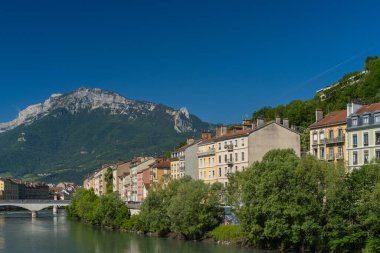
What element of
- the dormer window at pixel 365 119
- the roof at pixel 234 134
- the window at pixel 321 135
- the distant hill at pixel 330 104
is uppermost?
the distant hill at pixel 330 104

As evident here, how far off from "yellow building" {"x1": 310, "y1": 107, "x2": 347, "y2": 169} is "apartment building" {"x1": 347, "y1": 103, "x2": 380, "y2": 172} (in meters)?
1.35

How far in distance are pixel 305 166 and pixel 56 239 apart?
45.7m

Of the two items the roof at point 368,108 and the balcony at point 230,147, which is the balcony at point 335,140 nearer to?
the roof at point 368,108

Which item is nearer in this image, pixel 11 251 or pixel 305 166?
pixel 305 166

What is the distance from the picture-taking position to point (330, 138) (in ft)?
232

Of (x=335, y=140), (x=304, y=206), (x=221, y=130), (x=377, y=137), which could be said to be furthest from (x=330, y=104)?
(x=304, y=206)

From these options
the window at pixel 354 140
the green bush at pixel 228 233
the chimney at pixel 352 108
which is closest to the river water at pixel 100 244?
the green bush at pixel 228 233

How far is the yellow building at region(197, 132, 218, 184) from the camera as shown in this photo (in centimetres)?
9206

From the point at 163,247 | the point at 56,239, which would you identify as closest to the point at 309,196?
the point at 163,247

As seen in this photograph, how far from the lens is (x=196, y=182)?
2958 inches

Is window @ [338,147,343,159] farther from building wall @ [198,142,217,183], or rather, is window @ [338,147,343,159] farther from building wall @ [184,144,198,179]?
building wall @ [184,144,198,179]

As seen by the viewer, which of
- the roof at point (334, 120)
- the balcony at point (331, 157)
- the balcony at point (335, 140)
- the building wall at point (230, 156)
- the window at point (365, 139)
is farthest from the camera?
the building wall at point (230, 156)

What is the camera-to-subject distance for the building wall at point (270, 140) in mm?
83688

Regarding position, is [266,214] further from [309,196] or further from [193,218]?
[193,218]
